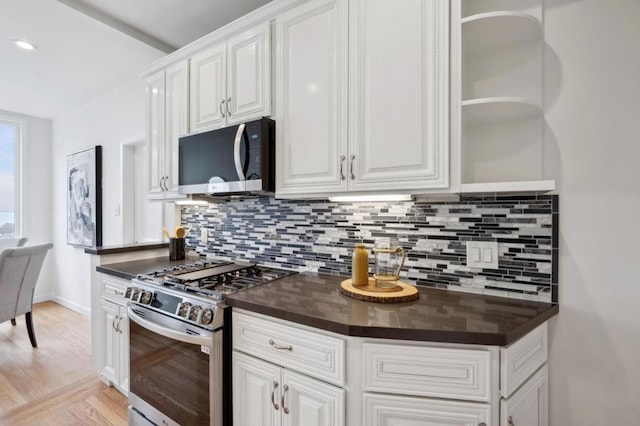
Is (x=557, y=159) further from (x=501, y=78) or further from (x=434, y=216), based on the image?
(x=434, y=216)

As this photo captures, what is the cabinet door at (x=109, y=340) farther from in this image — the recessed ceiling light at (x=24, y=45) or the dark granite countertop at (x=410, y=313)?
the recessed ceiling light at (x=24, y=45)

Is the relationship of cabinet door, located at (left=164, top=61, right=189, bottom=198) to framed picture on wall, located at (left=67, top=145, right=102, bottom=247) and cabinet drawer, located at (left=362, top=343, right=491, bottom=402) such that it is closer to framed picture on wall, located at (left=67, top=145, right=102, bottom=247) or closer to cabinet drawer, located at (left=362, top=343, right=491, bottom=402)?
cabinet drawer, located at (left=362, top=343, right=491, bottom=402)

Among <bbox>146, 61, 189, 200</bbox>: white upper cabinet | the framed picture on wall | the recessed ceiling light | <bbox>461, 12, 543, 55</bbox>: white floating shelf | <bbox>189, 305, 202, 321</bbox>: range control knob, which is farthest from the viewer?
the framed picture on wall

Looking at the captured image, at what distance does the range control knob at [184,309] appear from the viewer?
1.54 metres

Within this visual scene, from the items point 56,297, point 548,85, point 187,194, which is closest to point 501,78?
point 548,85

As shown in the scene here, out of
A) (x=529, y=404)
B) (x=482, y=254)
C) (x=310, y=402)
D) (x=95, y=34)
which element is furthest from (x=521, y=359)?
(x=95, y=34)

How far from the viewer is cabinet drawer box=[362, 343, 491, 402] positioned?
103 centimetres

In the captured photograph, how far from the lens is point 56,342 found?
10.5 ft

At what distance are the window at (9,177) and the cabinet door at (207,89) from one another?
149 inches

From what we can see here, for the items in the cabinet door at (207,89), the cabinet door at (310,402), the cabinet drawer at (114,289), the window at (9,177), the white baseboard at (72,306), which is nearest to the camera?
the cabinet door at (310,402)

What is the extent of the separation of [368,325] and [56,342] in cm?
354

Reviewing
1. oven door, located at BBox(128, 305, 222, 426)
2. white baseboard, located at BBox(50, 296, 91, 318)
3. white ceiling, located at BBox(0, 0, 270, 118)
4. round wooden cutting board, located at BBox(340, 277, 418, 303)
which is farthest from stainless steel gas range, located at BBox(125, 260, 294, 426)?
white baseboard, located at BBox(50, 296, 91, 318)

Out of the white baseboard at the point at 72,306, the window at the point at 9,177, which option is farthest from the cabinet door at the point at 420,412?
the window at the point at 9,177

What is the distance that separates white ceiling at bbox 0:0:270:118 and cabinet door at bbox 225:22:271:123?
47 centimetres
